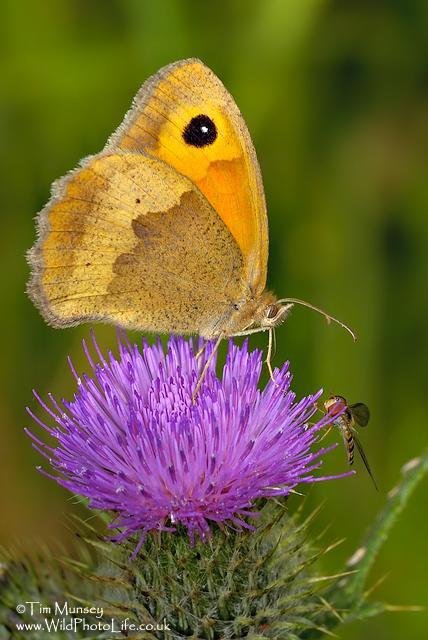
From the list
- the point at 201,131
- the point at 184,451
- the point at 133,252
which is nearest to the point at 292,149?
the point at 201,131

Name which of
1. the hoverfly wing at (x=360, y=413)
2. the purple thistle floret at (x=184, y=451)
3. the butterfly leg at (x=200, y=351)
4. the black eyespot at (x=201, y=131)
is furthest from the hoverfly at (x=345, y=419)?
the black eyespot at (x=201, y=131)

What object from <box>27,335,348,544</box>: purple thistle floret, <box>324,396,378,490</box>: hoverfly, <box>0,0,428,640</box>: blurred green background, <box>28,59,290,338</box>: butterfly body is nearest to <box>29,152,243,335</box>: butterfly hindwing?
<box>28,59,290,338</box>: butterfly body

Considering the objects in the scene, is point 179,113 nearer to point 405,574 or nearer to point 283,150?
point 283,150

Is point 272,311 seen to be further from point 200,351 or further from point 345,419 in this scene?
point 345,419

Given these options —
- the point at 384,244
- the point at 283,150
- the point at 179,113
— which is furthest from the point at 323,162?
the point at 179,113

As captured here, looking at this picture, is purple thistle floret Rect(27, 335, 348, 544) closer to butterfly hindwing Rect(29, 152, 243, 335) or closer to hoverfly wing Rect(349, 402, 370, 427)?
hoverfly wing Rect(349, 402, 370, 427)

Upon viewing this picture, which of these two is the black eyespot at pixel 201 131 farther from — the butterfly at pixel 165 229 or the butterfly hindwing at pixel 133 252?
the butterfly hindwing at pixel 133 252
